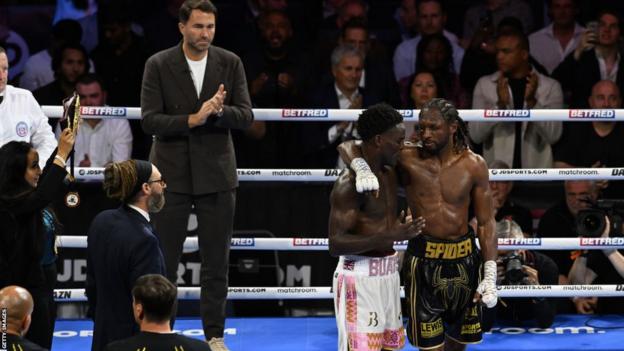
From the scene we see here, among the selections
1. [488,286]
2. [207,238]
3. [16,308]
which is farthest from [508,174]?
[16,308]

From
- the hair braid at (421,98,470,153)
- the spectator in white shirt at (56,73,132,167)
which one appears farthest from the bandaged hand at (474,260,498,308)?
the spectator in white shirt at (56,73,132,167)

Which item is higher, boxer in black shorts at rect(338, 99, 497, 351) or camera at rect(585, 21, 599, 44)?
camera at rect(585, 21, 599, 44)

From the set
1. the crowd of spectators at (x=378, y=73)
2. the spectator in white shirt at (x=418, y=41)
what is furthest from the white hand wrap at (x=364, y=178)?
the spectator in white shirt at (x=418, y=41)

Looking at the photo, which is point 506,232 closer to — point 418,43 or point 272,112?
point 272,112

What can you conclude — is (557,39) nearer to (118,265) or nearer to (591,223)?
(591,223)

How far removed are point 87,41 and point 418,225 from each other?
15.0 ft

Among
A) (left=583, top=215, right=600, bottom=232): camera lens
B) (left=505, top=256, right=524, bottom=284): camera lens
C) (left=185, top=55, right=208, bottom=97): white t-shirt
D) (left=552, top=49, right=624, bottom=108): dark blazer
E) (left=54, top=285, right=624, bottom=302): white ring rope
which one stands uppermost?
(left=552, top=49, right=624, bottom=108): dark blazer

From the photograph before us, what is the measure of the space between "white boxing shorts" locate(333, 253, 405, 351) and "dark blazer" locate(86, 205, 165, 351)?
3.39ft

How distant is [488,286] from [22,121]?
2.47m

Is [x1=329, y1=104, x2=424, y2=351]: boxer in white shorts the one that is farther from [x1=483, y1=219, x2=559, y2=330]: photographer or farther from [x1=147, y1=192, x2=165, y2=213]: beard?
[x1=483, y1=219, x2=559, y2=330]: photographer

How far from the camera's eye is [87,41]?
361 inches

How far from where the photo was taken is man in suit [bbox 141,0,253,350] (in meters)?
6.16

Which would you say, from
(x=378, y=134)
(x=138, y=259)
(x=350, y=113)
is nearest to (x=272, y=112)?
(x=350, y=113)

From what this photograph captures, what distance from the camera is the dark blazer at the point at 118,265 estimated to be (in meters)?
4.92
